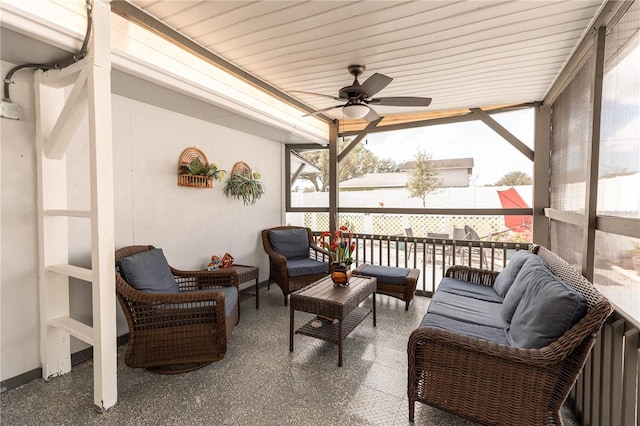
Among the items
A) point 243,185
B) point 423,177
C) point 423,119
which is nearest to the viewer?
point 243,185

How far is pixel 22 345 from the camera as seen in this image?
2.24 meters

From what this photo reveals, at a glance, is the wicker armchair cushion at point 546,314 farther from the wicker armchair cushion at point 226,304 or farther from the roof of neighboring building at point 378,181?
the roof of neighboring building at point 378,181

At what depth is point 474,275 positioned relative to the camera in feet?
10.9

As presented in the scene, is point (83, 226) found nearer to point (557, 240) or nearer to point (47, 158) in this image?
point (47, 158)

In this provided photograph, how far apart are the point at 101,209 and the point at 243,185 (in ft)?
7.70

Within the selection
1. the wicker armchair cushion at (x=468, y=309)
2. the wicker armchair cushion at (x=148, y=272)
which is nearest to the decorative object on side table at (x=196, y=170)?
the wicker armchair cushion at (x=148, y=272)

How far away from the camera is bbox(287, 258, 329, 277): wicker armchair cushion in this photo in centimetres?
396

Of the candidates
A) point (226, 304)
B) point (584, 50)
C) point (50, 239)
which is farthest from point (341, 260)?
point (584, 50)

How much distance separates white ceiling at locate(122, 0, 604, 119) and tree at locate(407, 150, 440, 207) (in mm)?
1824

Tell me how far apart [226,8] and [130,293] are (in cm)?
228

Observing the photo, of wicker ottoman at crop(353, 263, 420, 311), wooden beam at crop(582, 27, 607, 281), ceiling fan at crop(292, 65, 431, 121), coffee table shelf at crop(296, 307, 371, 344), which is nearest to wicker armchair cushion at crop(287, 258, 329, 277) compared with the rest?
wicker ottoman at crop(353, 263, 420, 311)

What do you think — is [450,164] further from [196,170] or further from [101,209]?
[101,209]

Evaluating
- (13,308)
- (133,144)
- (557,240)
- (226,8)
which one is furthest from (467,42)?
(13,308)

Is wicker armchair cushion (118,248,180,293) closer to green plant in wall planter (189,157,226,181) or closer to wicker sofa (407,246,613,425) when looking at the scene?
green plant in wall planter (189,157,226,181)
